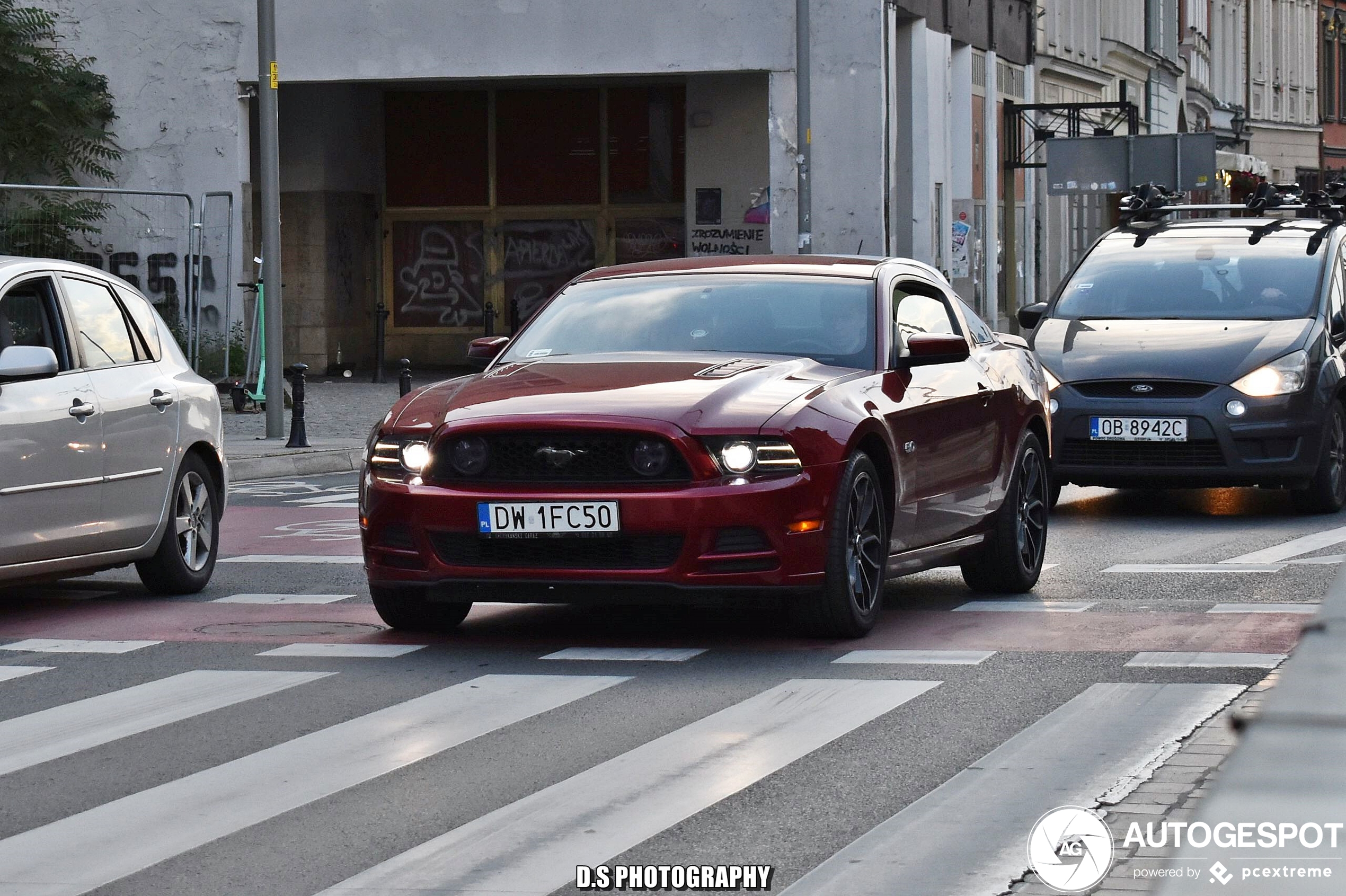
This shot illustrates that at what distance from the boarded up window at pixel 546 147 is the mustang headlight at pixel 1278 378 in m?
23.8

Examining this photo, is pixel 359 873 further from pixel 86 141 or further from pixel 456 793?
pixel 86 141

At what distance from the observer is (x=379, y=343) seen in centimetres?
3362

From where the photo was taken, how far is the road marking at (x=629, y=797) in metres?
4.62

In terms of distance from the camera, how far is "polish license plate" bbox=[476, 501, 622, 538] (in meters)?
7.78

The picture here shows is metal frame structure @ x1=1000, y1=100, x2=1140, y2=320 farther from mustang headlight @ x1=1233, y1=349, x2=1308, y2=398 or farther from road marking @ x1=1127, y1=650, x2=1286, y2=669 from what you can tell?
road marking @ x1=1127, y1=650, x2=1286, y2=669

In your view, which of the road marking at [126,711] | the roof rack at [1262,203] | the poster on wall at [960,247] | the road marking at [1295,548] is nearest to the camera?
the road marking at [126,711]

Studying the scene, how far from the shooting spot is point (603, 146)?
3631 cm

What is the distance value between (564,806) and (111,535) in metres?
4.92

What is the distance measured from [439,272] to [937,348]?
1146 inches

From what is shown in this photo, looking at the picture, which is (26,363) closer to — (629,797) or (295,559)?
(295,559)

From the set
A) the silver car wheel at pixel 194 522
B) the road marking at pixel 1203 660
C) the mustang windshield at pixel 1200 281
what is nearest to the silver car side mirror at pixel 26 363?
the silver car wheel at pixel 194 522

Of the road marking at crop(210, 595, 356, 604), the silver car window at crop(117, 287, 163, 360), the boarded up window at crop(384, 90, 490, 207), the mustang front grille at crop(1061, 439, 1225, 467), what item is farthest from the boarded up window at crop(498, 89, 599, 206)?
the road marking at crop(210, 595, 356, 604)

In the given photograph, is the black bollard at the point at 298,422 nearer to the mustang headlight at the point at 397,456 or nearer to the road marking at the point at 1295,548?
the road marking at the point at 1295,548

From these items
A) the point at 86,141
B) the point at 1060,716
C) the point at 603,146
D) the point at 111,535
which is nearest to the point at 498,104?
the point at 603,146
